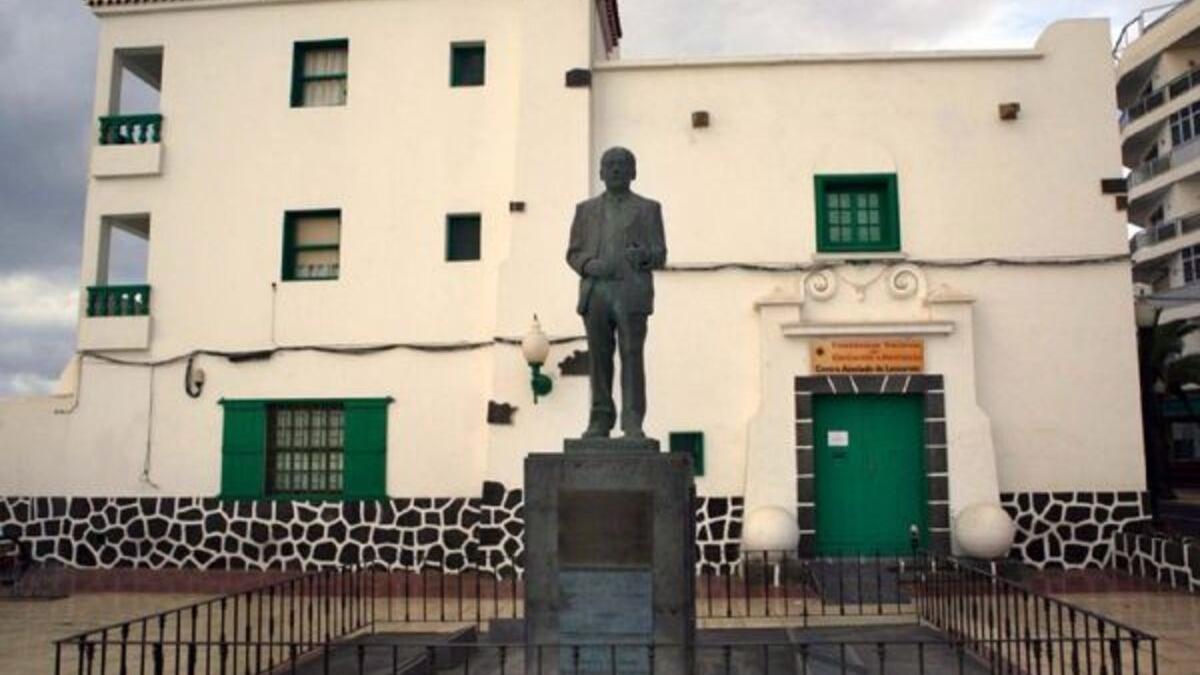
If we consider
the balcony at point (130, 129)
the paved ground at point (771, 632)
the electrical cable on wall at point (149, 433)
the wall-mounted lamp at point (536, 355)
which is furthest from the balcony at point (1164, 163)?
the electrical cable on wall at point (149, 433)

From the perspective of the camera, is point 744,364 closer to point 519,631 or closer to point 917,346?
point 917,346

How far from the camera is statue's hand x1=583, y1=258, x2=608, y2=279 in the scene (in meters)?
7.22

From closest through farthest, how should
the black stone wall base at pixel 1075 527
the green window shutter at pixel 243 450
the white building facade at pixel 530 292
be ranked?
1. the black stone wall base at pixel 1075 527
2. the white building facade at pixel 530 292
3. the green window shutter at pixel 243 450

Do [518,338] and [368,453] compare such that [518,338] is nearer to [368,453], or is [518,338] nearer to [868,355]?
[368,453]

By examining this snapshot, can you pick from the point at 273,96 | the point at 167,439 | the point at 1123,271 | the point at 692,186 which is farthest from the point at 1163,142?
the point at 167,439

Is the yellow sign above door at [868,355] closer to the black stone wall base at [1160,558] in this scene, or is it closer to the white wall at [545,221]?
the white wall at [545,221]

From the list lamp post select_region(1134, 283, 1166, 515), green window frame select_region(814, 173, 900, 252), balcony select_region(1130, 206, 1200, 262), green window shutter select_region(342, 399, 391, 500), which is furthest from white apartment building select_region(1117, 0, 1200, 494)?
green window shutter select_region(342, 399, 391, 500)

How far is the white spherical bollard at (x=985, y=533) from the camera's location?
11.8m

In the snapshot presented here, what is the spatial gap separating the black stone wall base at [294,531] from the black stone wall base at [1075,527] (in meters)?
3.60

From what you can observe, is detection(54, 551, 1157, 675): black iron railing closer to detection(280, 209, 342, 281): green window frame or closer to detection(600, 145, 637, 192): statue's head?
detection(600, 145, 637, 192): statue's head

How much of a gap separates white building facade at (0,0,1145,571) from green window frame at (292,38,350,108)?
0.05 m

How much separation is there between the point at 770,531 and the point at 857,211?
4.54 m

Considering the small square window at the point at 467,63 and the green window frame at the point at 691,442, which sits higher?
the small square window at the point at 467,63

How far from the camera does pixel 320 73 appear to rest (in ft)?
48.4
